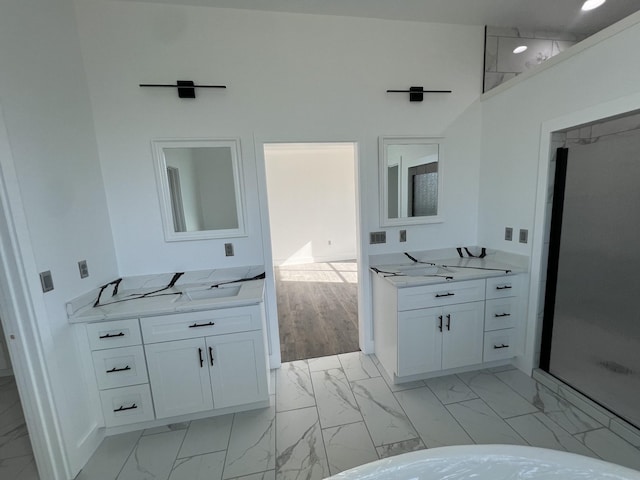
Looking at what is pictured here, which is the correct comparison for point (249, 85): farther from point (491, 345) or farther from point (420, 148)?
point (491, 345)

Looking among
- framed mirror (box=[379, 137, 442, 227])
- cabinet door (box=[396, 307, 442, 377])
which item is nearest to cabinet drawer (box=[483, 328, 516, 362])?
cabinet door (box=[396, 307, 442, 377])

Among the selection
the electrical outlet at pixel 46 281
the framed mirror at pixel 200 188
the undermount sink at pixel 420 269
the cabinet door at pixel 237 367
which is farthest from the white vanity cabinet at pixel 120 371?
the undermount sink at pixel 420 269

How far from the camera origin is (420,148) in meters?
2.44

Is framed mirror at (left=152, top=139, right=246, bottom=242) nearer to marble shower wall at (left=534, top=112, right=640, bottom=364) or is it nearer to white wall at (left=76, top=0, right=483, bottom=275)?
white wall at (left=76, top=0, right=483, bottom=275)

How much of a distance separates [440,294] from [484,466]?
4.08ft

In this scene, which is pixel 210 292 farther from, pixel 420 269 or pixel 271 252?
pixel 420 269

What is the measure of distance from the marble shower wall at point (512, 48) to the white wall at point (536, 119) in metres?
0.27

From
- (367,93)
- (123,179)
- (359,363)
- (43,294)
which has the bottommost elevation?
(359,363)

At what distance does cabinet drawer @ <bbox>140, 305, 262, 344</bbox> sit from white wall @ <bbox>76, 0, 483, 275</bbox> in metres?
0.59

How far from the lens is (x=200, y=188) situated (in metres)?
2.20

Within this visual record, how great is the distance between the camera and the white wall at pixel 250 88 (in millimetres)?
1970

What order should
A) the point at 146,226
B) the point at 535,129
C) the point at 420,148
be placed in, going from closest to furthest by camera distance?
the point at 535,129, the point at 146,226, the point at 420,148

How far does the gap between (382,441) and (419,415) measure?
36cm

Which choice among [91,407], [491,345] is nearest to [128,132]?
[91,407]
